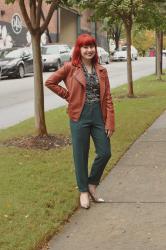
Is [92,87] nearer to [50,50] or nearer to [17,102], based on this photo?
[17,102]

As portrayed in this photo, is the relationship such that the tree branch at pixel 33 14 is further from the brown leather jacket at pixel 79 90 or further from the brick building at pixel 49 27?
the brick building at pixel 49 27

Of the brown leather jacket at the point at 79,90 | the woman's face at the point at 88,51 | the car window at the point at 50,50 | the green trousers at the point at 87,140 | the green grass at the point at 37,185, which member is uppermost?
the woman's face at the point at 88,51

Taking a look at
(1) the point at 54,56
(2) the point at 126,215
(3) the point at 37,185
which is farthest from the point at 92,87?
(1) the point at 54,56

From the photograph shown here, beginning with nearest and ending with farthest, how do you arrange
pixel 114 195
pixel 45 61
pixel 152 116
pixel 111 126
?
pixel 111 126 → pixel 114 195 → pixel 152 116 → pixel 45 61

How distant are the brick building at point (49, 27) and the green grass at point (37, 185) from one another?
17.0m

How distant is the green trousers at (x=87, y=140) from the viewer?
606 centimetres

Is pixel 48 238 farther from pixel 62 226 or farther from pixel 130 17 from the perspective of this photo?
pixel 130 17

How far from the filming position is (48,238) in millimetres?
5184

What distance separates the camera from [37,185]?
23.1 feet

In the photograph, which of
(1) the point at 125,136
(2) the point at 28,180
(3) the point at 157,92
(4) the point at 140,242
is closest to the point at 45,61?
(3) the point at 157,92

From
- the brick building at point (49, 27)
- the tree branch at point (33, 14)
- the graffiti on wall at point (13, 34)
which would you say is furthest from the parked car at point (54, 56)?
the tree branch at point (33, 14)

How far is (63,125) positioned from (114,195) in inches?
218

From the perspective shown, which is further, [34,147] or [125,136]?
[125,136]

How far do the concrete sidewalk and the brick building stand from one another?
67.3 feet
